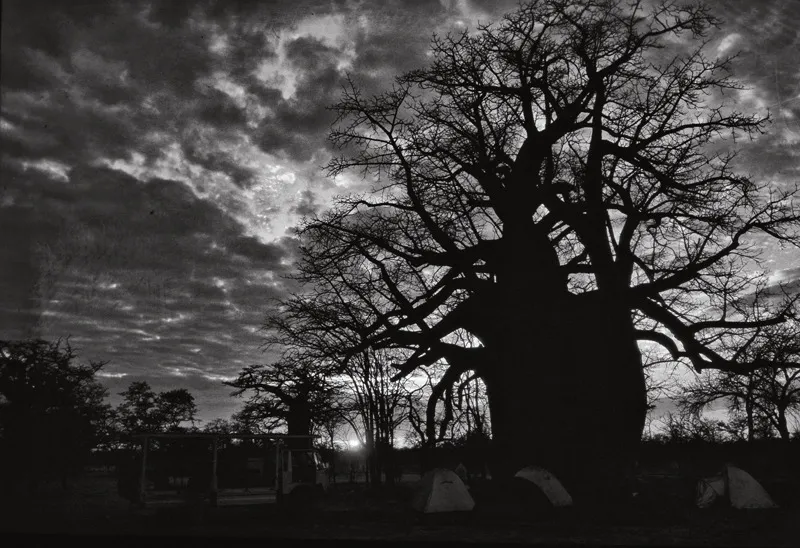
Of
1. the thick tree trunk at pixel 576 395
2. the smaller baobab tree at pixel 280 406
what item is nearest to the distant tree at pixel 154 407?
the smaller baobab tree at pixel 280 406

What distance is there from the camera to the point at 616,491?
12.5m

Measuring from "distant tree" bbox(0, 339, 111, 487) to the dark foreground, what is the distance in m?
2.99

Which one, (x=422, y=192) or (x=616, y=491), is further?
(x=422, y=192)

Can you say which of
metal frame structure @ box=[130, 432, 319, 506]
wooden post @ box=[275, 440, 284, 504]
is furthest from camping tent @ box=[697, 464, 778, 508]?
metal frame structure @ box=[130, 432, 319, 506]

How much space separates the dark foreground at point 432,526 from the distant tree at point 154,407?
6956cm

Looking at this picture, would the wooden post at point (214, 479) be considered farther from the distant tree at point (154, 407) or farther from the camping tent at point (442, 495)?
the distant tree at point (154, 407)

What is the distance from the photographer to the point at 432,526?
38.6 feet

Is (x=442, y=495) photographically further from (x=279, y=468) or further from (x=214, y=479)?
(x=214, y=479)

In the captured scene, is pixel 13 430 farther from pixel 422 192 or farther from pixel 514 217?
pixel 514 217

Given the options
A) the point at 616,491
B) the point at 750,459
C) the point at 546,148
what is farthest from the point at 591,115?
the point at 750,459

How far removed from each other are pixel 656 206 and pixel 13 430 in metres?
19.3

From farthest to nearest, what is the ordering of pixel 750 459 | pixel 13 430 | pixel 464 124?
pixel 750 459 → pixel 13 430 → pixel 464 124

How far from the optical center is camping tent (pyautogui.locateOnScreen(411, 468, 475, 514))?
13547mm

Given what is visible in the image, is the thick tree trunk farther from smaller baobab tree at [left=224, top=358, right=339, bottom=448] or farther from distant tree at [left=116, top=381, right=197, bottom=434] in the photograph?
distant tree at [left=116, top=381, right=197, bottom=434]
